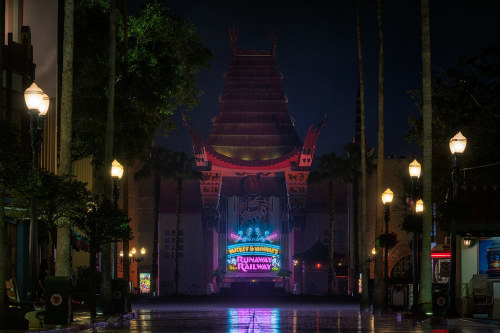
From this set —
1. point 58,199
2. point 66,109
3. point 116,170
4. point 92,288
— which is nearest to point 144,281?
point 116,170

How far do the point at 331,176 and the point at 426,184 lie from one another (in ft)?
190

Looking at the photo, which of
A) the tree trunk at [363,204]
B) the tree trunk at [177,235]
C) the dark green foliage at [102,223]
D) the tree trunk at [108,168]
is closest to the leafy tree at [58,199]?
the dark green foliage at [102,223]

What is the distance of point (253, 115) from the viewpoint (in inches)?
4149

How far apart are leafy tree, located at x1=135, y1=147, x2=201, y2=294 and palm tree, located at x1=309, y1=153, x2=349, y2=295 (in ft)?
37.8

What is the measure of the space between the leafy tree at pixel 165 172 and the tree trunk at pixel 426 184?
55185 mm

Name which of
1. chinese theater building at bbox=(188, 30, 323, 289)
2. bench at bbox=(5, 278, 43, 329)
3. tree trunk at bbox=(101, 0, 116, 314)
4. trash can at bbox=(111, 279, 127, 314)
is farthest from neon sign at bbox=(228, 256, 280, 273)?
bench at bbox=(5, 278, 43, 329)

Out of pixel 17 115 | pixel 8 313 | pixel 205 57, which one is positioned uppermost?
pixel 205 57

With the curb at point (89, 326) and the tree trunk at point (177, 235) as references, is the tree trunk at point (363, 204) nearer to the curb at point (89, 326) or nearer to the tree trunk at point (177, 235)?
the curb at point (89, 326)

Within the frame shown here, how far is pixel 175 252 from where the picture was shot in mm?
93812

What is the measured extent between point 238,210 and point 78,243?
53551mm

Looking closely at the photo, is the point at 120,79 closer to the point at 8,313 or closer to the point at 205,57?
the point at 205,57

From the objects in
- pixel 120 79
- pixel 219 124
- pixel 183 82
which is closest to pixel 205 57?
pixel 183 82

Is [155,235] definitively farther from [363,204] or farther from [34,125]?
[34,125]

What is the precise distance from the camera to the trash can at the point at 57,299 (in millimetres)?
25125
